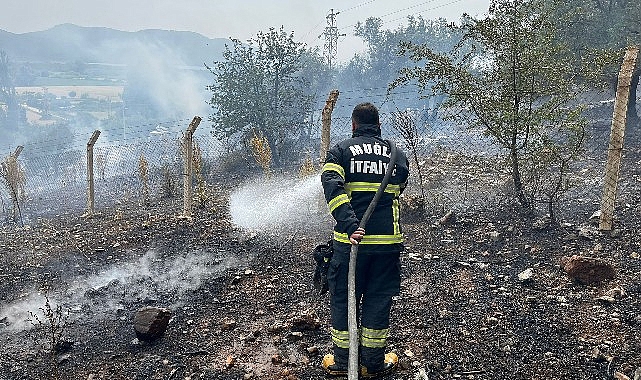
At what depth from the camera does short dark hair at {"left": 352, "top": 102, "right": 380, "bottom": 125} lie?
362 cm

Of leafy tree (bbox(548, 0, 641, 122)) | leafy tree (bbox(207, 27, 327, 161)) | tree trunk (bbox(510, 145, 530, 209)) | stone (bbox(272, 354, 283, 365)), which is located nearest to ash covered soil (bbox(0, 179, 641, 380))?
stone (bbox(272, 354, 283, 365))

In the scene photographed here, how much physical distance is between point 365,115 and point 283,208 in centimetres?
545

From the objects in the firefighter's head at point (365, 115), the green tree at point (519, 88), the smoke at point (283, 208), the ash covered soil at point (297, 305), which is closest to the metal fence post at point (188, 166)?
the smoke at point (283, 208)

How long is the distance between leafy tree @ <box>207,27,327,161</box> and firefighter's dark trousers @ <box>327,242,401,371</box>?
13.0 m

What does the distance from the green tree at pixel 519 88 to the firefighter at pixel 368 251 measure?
133 inches

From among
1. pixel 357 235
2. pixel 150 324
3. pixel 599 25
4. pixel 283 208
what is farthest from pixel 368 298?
pixel 599 25

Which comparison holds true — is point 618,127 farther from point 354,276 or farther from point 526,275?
point 354,276

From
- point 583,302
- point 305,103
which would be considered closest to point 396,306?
point 583,302

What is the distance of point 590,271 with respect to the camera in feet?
15.4

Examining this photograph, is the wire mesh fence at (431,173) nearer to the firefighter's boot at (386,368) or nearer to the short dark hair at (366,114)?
the short dark hair at (366,114)

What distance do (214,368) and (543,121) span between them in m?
4.95

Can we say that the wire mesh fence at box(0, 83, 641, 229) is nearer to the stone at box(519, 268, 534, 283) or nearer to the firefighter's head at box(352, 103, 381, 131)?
the stone at box(519, 268, 534, 283)

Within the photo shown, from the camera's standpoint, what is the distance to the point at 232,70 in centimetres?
1841

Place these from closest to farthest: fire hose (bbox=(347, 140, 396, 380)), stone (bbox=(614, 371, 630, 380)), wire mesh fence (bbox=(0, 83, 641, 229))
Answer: stone (bbox=(614, 371, 630, 380)) → fire hose (bbox=(347, 140, 396, 380)) → wire mesh fence (bbox=(0, 83, 641, 229))
